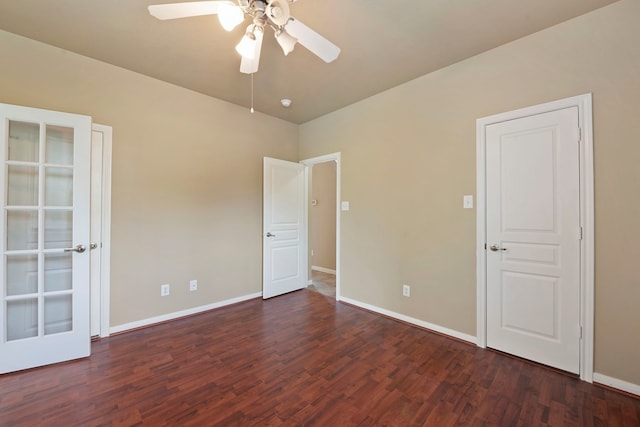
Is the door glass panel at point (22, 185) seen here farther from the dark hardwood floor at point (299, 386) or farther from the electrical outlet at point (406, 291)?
the electrical outlet at point (406, 291)

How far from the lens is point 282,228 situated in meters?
3.99

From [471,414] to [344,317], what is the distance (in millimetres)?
1625

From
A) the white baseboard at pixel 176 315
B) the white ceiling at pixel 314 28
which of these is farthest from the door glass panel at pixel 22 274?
the white ceiling at pixel 314 28

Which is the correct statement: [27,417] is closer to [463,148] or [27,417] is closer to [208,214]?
[208,214]

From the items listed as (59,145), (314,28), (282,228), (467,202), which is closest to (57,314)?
(59,145)

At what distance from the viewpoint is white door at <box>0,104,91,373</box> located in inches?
80.6

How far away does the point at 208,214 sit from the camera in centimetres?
330

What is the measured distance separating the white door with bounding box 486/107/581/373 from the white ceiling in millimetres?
790

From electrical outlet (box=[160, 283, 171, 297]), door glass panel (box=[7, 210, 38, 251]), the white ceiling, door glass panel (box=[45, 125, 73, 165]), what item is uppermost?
the white ceiling

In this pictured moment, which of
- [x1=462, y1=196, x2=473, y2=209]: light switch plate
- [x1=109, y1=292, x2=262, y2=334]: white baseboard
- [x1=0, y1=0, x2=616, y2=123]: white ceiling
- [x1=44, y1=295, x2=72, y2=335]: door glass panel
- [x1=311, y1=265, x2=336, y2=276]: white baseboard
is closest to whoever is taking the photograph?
[x1=0, y1=0, x2=616, y2=123]: white ceiling

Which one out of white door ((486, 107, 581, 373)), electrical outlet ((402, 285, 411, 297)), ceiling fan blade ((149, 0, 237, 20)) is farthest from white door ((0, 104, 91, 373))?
white door ((486, 107, 581, 373))

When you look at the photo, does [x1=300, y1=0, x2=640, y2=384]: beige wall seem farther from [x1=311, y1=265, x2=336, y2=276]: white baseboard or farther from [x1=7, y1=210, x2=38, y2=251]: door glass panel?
[x1=7, y1=210, x2=38, y2=251]: door glass panel

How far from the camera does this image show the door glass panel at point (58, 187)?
7.26 ft

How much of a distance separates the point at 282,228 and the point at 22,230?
264 cm
